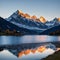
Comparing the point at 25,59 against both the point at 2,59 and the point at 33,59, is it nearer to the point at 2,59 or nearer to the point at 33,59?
the point at 33,59

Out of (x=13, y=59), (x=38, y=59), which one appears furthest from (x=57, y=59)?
Result: (x=13, y=59)

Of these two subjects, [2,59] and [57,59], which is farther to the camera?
[2,59]

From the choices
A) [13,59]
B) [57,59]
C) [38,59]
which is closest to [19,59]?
[13,59]

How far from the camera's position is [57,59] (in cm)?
4588

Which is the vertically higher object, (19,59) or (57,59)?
(19,59)

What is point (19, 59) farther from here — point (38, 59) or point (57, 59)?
point (57, 59)

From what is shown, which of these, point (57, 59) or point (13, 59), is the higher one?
point (13, 59)

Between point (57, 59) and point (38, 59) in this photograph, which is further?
point (38, 59)

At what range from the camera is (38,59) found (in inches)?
2175

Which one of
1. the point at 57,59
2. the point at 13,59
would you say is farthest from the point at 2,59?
the point at 57,59

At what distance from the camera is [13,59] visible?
55031 millimetres

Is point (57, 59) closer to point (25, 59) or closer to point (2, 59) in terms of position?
point (25, 59)

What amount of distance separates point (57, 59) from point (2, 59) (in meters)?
16.2

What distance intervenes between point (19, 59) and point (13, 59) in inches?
67.2
